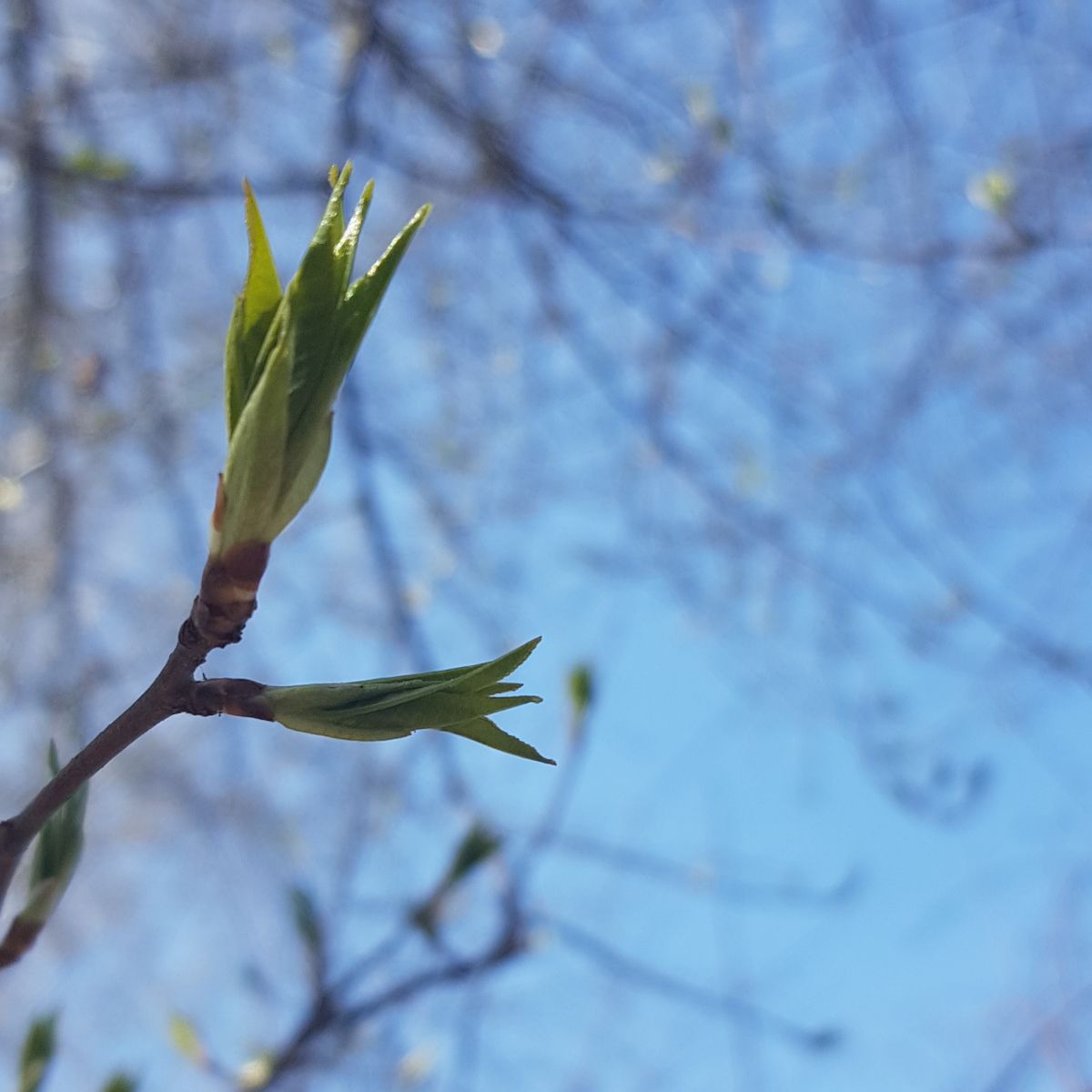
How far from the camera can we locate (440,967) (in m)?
1.68

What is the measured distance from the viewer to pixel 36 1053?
3.75ft

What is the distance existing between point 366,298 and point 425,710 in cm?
26

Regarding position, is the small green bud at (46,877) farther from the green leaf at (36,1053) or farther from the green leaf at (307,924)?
the green leaf at (307,924)

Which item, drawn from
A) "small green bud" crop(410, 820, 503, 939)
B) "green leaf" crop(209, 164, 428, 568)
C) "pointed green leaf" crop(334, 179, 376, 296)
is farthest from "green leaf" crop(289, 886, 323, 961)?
"pointed green leaf" crop(334, 179, 376, 296)

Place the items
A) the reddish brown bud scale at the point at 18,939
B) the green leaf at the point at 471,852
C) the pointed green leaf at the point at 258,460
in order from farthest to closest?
1. the green leaf at the point at 471,852
2. the reddish brown bud scale at the point at 18,939
3. the pointed green leaf at the point at 258,460

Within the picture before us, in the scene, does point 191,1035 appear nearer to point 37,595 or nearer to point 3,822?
point 3,822

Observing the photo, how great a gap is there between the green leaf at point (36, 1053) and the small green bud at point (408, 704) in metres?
0.70

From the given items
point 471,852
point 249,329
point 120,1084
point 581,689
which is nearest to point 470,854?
point 471,852

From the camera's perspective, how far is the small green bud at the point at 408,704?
2.22ft

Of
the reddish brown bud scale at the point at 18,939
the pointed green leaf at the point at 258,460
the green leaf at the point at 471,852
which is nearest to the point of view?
the pointed green leaf at the point at 258,460

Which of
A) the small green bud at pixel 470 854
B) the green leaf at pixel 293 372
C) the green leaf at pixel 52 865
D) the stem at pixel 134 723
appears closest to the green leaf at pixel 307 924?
the small green bud at pixel 470 854

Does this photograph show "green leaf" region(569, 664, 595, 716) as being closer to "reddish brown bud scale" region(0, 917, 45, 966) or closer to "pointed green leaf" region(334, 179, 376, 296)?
"reddish brown bud scale" region(0, 917, 45, 966)

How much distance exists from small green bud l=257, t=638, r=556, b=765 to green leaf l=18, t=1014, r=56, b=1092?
695 millimetres

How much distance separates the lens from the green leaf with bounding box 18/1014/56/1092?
1.12 metres
